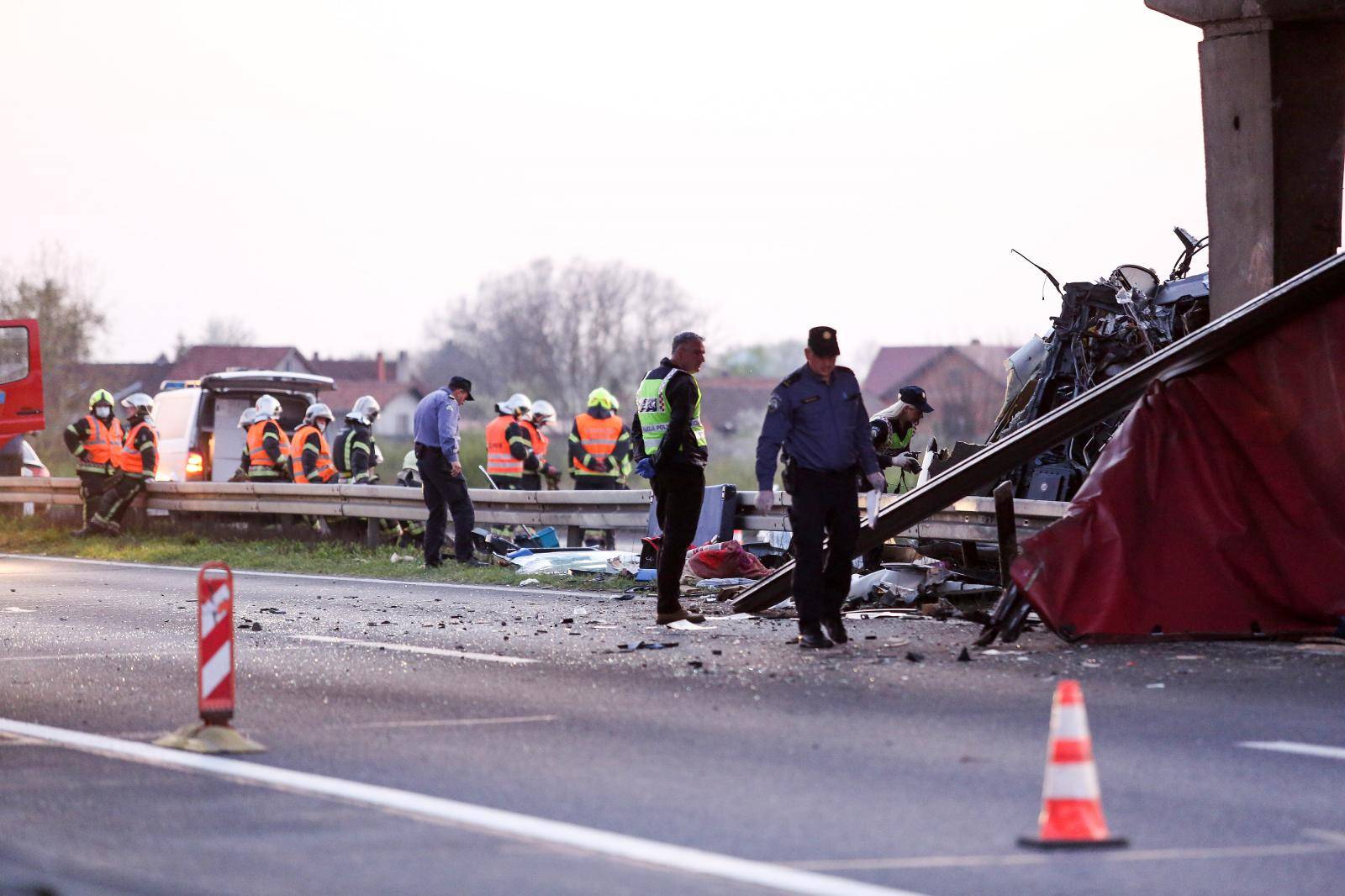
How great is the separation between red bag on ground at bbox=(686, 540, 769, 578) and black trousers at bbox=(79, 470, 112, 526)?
35.6ft

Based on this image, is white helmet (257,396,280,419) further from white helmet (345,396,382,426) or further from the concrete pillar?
the concrete pillar

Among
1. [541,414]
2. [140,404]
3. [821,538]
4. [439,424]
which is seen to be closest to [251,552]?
[439,424]

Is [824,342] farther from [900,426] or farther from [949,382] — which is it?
[949,382]

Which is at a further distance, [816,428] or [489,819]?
[816,428]

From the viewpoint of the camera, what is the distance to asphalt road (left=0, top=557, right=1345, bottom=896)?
5445 mm

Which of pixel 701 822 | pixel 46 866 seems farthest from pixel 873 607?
pixel 46 866

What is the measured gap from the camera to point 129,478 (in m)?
23.6

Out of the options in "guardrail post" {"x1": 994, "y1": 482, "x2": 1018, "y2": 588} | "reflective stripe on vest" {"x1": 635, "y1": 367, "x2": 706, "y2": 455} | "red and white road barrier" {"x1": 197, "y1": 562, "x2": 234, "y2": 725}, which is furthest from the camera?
"reflective stripe on vest" {"x1": 635, "y1": 367, "x2": 706, "y2": 455}

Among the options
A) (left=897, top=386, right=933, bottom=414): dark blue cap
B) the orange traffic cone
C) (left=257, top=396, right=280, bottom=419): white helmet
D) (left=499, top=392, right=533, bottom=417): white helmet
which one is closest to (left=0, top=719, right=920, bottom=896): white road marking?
the orange traffic cone

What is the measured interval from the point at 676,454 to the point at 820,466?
1533 millimetres

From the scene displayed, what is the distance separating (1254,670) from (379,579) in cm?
911

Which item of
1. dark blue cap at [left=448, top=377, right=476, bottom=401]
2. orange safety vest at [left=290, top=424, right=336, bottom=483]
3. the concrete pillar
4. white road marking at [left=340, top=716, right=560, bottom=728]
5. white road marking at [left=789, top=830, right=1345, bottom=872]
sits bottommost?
white road marking at [left=789, top=830, right=1345, bottom=872]

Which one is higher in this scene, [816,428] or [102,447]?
[102,447]

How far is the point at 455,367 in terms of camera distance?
384ft
